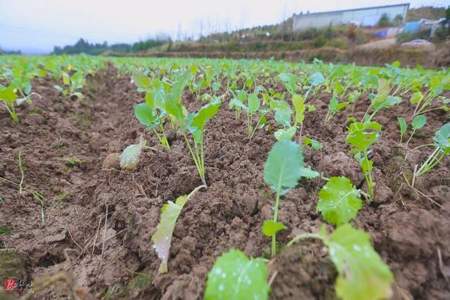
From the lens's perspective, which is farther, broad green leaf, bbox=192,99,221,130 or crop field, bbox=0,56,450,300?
broad green leaf, bbox=192,99,221,130

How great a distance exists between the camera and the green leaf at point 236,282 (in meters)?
0.58

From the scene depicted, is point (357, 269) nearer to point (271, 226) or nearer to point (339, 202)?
point (271, 226)

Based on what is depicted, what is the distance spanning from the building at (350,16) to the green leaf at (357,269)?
33282 mm

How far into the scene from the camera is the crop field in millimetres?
665

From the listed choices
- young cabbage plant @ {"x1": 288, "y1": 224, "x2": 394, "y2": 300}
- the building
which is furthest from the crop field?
the building

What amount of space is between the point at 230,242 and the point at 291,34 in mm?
32723

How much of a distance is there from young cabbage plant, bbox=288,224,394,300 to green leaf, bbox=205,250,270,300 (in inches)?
6.5

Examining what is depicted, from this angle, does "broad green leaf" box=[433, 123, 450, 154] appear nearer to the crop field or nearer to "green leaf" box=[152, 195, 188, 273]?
the crop field

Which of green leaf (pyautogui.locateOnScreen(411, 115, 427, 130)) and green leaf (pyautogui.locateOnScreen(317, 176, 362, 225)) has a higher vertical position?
green leaf (pyautogui.locateOnScreen(411, 115, 427, 130))

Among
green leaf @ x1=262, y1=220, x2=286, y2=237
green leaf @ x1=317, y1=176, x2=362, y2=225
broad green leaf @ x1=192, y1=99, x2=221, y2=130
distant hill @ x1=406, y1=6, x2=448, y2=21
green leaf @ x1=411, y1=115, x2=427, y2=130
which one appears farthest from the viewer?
distant hill @ x1=406, y1=6, x2=448, y2=21

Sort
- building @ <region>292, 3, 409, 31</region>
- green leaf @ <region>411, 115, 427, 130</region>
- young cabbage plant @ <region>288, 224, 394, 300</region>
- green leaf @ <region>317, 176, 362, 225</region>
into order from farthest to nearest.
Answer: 1. building @ <region>292, 3, 409, 31</region>
2. green leaf @ <region>411, 115, 427, 130</region>
3. green leaf @ <region>317, 176, 362, 225</region>
4. young cabbage plant @ <region>288, 224, 394, 300</region>

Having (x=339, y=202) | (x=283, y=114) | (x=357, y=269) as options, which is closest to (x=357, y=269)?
(x=357, y=269)

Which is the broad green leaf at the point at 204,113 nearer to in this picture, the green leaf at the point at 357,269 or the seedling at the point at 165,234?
the seedling at the point at 165,234

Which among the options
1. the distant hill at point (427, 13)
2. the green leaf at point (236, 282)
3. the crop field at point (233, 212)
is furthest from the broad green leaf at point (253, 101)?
the distant hill at point (427, 13)
